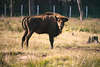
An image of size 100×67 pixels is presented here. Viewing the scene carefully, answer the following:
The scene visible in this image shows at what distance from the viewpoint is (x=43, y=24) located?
912 cm

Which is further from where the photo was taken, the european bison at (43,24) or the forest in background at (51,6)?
the forest in background at (51,6)

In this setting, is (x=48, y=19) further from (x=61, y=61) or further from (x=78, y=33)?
(x=78, y=33)

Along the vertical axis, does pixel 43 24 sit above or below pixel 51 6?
below

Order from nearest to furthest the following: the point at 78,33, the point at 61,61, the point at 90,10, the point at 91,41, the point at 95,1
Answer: the point at 61,61 < the point at 91,41 < the point at 78,33 < the point at 90,10 < the point at 95,1

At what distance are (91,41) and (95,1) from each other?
25.5 metres

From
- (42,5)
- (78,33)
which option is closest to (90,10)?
(42,5)

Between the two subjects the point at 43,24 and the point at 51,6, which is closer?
the point at 43,24

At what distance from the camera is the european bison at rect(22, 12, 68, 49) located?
8.91 meters

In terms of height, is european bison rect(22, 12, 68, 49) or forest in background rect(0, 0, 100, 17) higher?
forest in background rect(0, 0, 100, 17)

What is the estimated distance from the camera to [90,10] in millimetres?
32625

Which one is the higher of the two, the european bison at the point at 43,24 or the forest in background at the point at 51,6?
the forest in background at the point at 51,6

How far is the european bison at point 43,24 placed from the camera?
8.91 m

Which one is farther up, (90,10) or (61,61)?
(90,10)

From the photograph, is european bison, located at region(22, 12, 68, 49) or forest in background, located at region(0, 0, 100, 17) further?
forest in background, located at region(0, 0, 100, 17)
